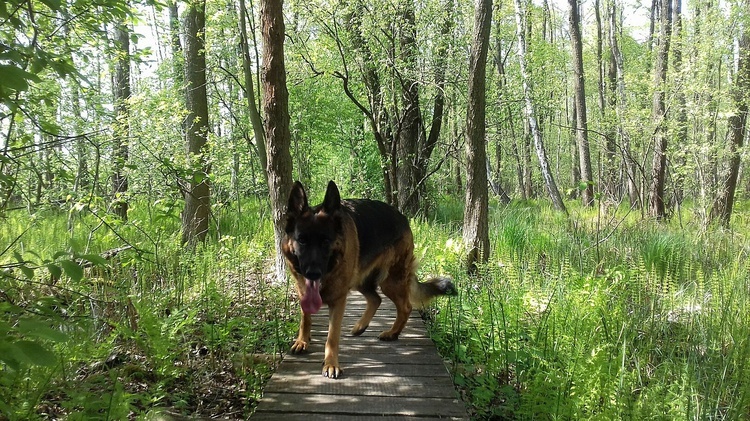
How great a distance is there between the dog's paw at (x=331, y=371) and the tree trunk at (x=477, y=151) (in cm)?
366

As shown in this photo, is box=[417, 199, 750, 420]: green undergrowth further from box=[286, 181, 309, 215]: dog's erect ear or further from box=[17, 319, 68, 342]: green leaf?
box=[17, 319, 68, 342]: green leaf

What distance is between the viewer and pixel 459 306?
476 cm

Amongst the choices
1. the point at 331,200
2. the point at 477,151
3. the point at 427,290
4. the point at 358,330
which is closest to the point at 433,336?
the point at 427,290

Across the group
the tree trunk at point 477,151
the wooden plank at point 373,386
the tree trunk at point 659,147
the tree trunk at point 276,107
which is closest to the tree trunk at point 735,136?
the tree trunk at point 659,147

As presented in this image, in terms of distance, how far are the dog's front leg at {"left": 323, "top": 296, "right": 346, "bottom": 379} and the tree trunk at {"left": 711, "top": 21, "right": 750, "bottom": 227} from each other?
37.6ft

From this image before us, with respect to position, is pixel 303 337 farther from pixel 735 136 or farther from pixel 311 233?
pixel 735 136

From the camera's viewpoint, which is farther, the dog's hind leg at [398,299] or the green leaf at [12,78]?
the dog's hind leg at [398,299]

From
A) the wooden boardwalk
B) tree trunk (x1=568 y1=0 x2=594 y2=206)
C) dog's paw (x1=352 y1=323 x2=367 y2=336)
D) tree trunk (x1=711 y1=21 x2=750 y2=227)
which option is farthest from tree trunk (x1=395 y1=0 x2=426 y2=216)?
tree trunk (x1=711 y1=21 x2=750 y2=227)

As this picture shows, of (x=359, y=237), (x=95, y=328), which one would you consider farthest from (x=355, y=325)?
(x=95, y=328)

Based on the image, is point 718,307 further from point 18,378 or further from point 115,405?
point 18,378

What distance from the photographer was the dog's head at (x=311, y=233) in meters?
3.35

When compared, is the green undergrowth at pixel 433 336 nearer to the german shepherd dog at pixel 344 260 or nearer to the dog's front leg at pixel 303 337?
the dog's front leg at pixel 303 337

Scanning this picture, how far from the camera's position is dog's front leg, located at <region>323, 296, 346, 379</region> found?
343 cm

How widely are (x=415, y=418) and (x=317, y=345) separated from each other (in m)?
1.44
